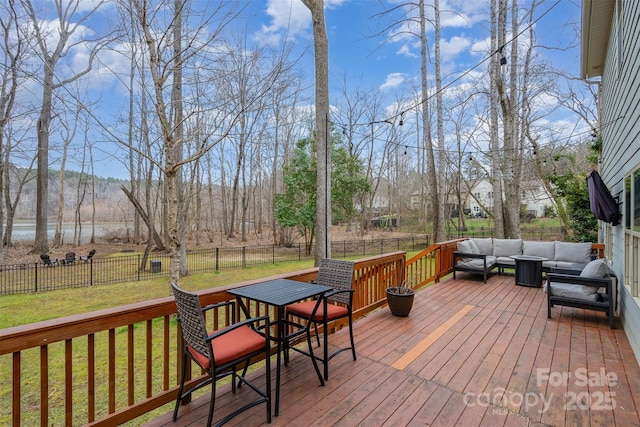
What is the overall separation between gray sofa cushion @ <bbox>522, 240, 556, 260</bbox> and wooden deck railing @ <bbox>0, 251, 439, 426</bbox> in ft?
12.8

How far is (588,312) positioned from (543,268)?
5.77ft

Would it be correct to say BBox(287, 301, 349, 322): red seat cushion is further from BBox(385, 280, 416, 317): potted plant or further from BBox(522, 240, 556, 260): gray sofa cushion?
BBox(522, 240, 556, 260): gray sofa cushion

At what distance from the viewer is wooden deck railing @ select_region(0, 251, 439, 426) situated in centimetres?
162

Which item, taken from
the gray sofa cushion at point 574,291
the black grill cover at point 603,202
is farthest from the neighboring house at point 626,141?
the gray sofa cushion at point 574,291

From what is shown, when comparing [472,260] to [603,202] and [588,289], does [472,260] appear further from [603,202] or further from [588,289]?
[603,202]

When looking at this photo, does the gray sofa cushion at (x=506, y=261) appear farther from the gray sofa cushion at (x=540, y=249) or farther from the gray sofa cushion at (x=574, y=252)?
the gray sofa cushion at (x=574, y=252)

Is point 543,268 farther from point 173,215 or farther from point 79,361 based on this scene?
point 79,361

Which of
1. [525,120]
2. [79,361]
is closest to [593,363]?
[79,361]

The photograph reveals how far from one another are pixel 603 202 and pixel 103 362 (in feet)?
23.9

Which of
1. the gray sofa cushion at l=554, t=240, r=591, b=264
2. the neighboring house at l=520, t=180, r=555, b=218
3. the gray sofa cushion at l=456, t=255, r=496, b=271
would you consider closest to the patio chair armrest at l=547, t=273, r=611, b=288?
the gray sofa cushion at l=456, t=255, r=496, b=271

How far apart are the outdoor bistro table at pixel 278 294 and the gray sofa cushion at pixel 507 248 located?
629 cm

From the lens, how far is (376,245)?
599 inches

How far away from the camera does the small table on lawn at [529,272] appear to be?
590cm

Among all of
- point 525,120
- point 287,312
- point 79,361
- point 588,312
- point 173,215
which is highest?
point 525,120
